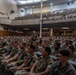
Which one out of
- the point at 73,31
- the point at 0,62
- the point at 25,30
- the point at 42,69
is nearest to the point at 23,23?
the point at 25,30

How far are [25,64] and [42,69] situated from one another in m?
0.82

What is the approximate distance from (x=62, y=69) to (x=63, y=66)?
64 mm

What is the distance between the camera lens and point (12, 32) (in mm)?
26156

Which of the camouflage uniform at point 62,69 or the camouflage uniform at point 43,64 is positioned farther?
the camouflage uniform at point 43,64

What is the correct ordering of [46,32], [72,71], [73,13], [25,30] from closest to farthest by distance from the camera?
[72,71], [73,13], [46,32], [25,30]

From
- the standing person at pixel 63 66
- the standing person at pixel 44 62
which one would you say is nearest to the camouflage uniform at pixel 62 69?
the standing person at pixel 63 66

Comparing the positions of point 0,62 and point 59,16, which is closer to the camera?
point 0,62

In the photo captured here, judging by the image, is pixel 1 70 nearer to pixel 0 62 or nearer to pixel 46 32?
pixel 0 62

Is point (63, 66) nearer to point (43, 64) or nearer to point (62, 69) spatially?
point (62, 69)

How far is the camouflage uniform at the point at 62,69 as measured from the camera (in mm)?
2715

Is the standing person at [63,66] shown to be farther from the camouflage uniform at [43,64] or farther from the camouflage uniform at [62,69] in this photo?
the camouflage uniform at [43,64]

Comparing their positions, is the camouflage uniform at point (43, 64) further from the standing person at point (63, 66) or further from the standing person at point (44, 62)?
the standing person at point (63, 66)

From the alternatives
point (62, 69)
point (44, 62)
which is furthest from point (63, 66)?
point (44, 62)

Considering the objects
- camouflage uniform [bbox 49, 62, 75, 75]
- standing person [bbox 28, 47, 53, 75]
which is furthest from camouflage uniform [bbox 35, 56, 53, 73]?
camouflage uniform [bbox 49, 62, 75, 75]
